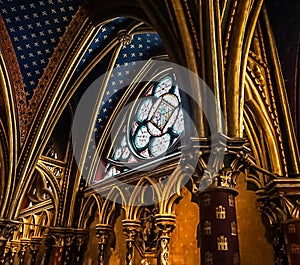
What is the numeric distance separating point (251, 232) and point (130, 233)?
306cm

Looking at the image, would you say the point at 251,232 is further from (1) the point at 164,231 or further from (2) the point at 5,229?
(2) the point at 5,229

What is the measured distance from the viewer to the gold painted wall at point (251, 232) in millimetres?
7152

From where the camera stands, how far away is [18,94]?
9.61m

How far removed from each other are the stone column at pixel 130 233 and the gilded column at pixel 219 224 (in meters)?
4.90

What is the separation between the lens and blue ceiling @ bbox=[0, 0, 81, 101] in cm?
877

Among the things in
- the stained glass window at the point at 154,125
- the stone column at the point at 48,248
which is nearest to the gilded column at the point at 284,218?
the stained glass window at the point at 154,125

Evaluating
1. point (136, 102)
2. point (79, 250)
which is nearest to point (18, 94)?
point (136, 102)

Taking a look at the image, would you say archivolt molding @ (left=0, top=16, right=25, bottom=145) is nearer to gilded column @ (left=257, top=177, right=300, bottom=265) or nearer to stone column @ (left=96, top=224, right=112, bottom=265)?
stone column @ (left=96, top=224, right=112, bottom=265)

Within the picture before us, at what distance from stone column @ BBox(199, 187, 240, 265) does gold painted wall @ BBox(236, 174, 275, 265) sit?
3.09 meters

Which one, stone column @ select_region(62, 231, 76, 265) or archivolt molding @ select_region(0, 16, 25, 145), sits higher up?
archivolt molding @ select_region(0, 16, 25, 145)

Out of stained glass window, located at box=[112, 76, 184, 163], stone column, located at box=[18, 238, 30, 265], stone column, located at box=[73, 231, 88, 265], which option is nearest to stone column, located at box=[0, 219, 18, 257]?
stone column, located at box=[73, 231, 88, 265]

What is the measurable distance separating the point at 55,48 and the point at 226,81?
18.0ft

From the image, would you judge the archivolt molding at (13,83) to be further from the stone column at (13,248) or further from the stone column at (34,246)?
the stone column at (13,248)

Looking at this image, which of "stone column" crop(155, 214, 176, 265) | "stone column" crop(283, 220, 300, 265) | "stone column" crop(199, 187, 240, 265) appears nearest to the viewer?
"stone column" crop(199, 187, 240, 265)
